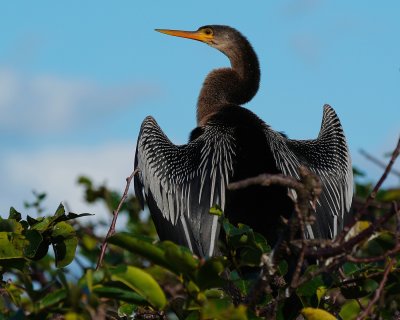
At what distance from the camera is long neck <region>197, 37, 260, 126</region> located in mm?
6344

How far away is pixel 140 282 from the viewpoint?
5.41 ft

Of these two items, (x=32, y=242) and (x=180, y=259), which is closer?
(x=180, y=259)

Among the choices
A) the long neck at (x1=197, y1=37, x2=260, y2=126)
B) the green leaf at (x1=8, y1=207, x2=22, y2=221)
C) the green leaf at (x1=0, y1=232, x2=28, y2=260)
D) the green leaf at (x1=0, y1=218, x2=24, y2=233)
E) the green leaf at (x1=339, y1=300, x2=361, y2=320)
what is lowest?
the green leaf at (x1=339, y1=300, x2=361, y2=320)

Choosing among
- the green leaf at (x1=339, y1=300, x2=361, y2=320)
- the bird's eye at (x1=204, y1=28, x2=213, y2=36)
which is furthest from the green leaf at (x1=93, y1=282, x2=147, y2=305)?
the bird's eye at (x1=204, y1=28, x2=213, y2=36)

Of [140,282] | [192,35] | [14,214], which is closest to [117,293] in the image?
[140,282]

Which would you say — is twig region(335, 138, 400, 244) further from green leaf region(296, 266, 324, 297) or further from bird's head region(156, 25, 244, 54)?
bird's head region(156, 25, 244, 54)

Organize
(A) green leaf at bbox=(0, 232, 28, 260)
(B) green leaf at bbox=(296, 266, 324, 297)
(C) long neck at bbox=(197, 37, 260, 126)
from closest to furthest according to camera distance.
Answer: (B) green leaf at bbox=(296, 266, 324, 297) < (A) green leaf at bbox=(0, 232, 28, 260) < (C) long neck at bbox=(197, 37, 260, 126)

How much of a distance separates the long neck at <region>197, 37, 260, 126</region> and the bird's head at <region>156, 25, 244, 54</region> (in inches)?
2.2

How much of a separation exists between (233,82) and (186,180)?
6.57 ft

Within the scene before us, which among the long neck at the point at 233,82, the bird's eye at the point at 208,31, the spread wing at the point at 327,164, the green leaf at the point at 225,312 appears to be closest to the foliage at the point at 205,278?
the green leaf at the point at 225,312

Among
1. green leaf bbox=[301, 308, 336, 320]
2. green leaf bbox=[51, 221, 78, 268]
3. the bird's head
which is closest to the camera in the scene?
green leaf bbox=[301, 308, 336, 320]

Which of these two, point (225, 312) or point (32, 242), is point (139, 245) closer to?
point (225, 312)

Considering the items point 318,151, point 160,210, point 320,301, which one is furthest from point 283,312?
point 318,151

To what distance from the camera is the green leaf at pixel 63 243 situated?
8.71 ft
